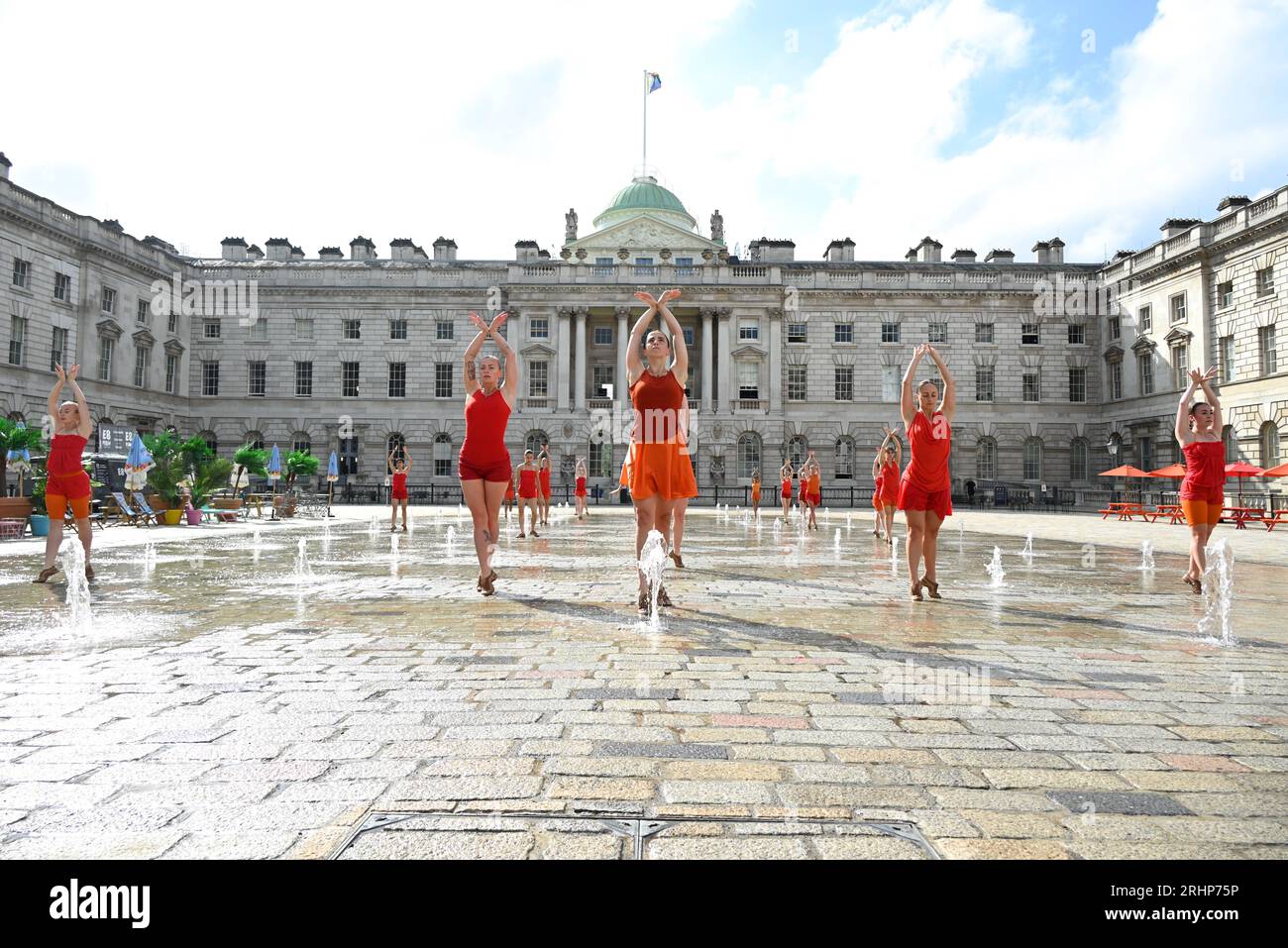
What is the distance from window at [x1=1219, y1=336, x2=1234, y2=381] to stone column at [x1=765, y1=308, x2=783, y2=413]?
853 inches

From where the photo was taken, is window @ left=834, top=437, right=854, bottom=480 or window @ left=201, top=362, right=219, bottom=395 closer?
window @ left=834, top=437, right=854, bottom=480

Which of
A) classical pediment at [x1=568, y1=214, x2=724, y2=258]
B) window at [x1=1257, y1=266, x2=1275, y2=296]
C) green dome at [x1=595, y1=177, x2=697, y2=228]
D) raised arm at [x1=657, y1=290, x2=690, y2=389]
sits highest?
green dome at [x1=595, y1=177, x2=697, y2=228]

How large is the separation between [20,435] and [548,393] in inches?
1256

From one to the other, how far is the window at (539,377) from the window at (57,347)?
918 inches

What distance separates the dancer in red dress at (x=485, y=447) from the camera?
6.96 meters

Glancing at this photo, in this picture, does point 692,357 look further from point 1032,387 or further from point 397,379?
point 1032,387

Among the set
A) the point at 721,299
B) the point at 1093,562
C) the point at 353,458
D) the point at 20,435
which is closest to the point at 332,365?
the point at 353,458

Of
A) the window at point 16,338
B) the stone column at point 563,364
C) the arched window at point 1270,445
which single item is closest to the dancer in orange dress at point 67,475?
the window at point 16,338

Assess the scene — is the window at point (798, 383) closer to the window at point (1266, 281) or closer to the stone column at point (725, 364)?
the stone column at point (725, 364)

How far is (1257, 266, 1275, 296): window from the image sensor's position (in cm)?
3278

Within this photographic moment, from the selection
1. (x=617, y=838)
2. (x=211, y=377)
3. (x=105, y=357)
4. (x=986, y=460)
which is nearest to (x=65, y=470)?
(x=617, y=838)

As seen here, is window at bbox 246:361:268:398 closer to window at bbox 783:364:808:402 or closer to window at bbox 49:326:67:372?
window at bbox 49:326:67:372

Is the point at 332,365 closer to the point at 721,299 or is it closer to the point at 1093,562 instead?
the point at 721,299

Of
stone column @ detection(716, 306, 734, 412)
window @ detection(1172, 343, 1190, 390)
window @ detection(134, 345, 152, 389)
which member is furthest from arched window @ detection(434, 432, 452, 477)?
window @ detection(1172, 343, 1190, 390)
